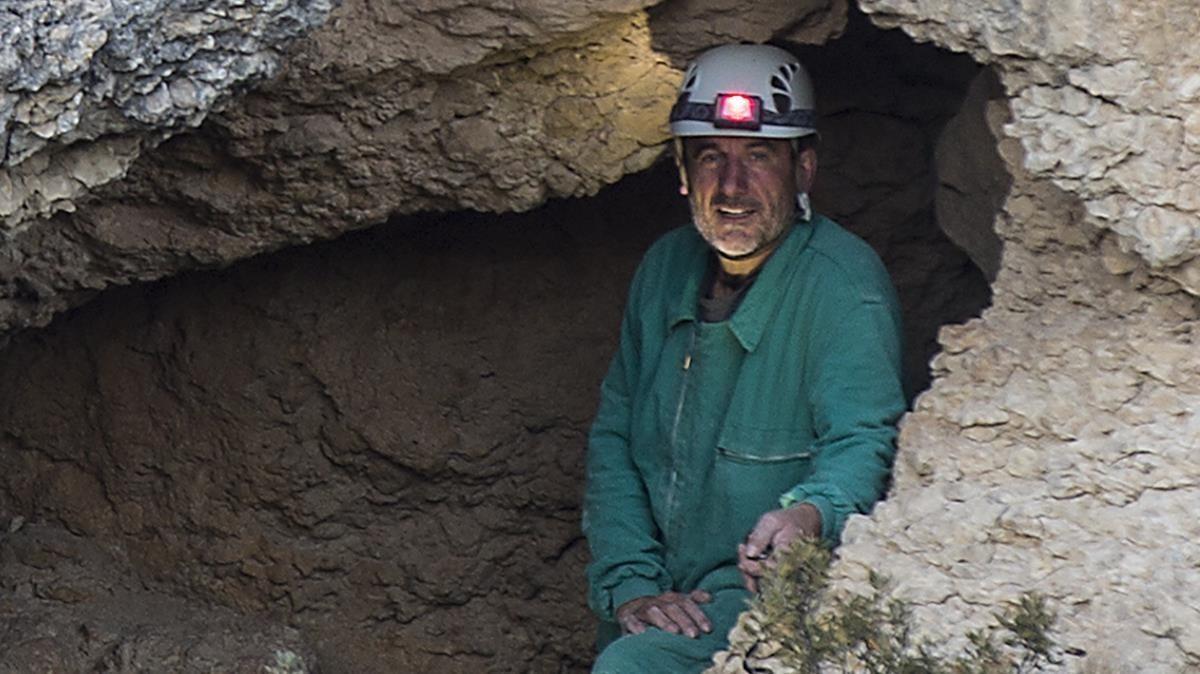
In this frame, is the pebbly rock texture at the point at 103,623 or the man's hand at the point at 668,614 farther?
the pebbly rock texture at the point at 103,623

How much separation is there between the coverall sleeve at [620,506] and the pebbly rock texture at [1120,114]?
110 cm

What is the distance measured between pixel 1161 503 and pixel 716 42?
1.45 metres

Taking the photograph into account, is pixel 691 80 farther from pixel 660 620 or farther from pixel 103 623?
pixel 103 623

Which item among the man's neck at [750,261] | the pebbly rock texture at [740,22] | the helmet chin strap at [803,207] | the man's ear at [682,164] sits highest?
the pebbly rock texture at [740,22]

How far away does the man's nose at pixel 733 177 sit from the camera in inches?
157

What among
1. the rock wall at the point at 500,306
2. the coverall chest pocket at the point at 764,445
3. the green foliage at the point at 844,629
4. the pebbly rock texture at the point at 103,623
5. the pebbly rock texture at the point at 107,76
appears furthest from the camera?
the pebbly rock texture at the point at 103,623

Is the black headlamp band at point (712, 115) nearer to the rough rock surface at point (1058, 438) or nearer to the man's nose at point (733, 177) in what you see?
the man's nose at point (733, 177)

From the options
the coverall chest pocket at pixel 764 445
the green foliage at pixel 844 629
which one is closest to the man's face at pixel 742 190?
the coverall chest pocket at pixel 764 445

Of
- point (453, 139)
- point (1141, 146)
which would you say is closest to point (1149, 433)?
point (1141, 146)

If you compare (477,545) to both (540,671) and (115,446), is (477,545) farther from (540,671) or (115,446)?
(115,446)

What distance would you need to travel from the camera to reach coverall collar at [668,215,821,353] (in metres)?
3.91

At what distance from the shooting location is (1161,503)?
306 cm

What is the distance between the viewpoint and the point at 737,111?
395 cm

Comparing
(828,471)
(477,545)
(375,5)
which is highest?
(375,5)
